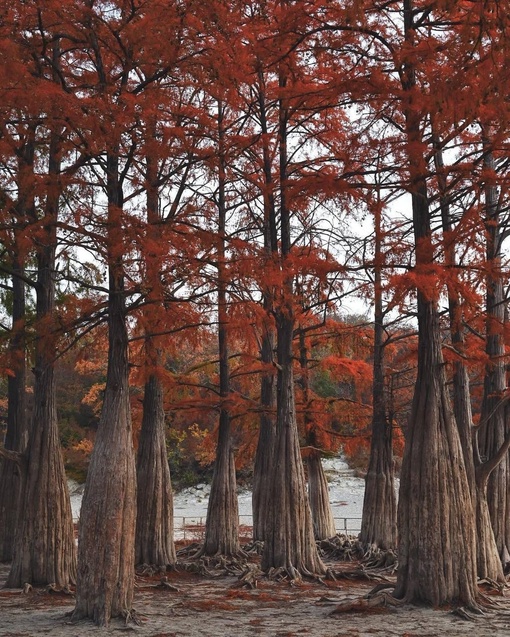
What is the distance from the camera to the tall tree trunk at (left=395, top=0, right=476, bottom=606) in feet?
42.5

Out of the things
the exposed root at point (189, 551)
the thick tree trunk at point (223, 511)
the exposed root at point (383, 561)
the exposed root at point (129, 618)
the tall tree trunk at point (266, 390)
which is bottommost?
the exposed root at point (383, 561)

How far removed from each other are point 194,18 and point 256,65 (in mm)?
2660

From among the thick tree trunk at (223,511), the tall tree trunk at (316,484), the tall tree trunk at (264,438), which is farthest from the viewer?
the tall tree trunk at (316,484)

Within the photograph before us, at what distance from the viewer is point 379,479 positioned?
2447 cm

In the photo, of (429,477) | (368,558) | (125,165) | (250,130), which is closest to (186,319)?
(125,165)

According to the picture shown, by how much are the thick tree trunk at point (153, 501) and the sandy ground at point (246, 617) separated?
3.15 metres

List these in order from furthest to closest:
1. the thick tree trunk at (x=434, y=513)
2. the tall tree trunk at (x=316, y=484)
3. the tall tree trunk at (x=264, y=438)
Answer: the tall tree trunk at (x=316, y=484), the tall tree trunk at (x=264, y=438), the thick tree trunk at (x=434, y=513)

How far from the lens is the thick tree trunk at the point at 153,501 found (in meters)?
20.2

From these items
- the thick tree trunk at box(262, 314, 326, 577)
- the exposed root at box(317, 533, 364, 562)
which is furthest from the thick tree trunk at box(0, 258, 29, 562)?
the exposed root at box(317, 533, 364, 562)

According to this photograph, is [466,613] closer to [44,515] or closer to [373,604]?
[373,604]

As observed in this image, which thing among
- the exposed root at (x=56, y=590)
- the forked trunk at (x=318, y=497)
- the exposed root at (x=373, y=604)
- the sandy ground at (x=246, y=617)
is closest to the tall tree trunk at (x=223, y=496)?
the forked trunk at (x=318, y=497)

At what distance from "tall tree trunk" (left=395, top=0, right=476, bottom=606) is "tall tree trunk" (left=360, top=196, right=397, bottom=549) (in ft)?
33.6

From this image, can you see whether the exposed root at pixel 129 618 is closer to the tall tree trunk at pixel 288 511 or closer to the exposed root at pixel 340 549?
the tall tree trunk at pixel 288 511

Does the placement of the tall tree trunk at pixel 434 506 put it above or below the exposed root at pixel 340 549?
above
